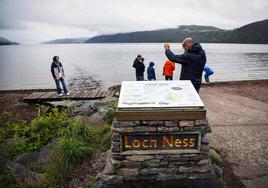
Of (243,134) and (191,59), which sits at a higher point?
(191,59)

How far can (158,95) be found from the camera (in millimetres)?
5047

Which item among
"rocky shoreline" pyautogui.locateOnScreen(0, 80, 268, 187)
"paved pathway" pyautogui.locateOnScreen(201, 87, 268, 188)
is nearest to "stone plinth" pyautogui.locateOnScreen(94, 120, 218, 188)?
"rocky shoreline" pyautogui.locateOnScreen(0, 80, 268, 187)

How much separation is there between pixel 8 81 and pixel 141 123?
31.5 meters

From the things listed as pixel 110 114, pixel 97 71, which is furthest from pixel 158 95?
pixel 97 71

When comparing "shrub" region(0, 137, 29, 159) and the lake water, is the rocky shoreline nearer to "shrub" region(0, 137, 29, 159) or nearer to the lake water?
"shrub" region(0, 137, 29, 159)

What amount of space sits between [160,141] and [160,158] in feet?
0.97

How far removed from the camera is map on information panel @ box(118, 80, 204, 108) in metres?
4.72

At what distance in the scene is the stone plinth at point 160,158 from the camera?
4.76 meters

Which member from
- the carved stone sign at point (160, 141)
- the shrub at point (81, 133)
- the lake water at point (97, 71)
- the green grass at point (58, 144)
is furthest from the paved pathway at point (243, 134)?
the lake water at point (97, 71)

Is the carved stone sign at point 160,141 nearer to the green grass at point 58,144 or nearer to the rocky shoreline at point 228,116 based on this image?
the rocky shoreline at point 228,116

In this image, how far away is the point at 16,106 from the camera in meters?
13.3

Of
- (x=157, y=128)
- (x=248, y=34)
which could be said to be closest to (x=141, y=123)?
(x=157, y=128)

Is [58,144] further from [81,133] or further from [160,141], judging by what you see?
[160,141]

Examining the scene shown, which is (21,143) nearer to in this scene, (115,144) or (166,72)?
(115,144)
